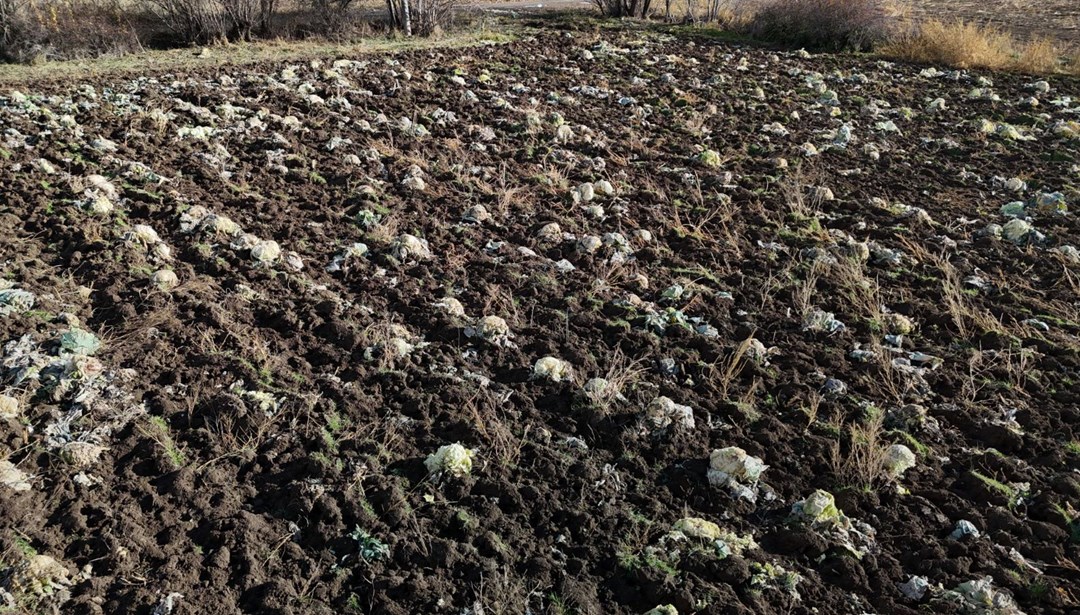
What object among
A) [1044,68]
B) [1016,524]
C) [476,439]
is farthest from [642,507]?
[1044,68]

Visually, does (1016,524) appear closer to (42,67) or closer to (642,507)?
(642,507)

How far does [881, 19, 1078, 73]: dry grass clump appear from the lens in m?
10.0

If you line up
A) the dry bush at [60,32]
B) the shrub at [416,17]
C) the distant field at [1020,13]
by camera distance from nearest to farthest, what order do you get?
1. the dry bush at [60,32]
2. the shrub at [416,17]
3. the distant field at [1020,13]

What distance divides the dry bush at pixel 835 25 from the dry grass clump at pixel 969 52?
304 mm

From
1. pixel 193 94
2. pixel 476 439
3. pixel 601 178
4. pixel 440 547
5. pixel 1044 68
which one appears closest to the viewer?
pixel 440 547

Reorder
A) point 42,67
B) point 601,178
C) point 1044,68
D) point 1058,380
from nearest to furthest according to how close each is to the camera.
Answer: point 1058,380 < point 601,178 < point 42,67 < point 1044,68

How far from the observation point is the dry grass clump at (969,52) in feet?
33.0

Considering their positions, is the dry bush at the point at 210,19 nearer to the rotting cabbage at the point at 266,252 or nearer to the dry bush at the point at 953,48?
the rotting cabbage at the point at 266,252

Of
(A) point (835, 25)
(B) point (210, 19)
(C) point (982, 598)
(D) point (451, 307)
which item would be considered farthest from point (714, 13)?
(C) point (982, 598)

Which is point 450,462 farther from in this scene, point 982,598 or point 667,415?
point 982,598

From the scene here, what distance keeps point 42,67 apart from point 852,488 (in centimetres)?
922

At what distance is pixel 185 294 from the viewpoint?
159 inches

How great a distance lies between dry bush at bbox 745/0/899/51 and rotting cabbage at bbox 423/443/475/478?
387 inches

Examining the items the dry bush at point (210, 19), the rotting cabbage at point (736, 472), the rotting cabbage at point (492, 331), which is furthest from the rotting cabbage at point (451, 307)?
the dry bush at point (210, 19)
